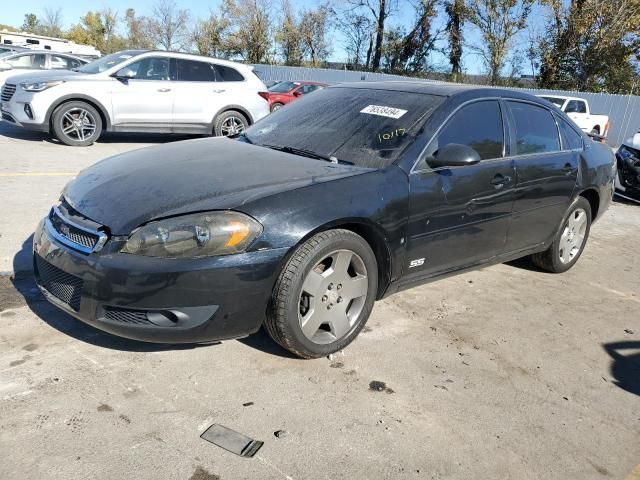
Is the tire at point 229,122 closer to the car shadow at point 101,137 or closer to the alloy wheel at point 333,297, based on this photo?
the car shadow at point 101,137

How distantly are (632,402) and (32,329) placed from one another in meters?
3.46

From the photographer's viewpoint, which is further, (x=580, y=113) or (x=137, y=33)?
(x=137, y=33)

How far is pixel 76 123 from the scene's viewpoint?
376 inches

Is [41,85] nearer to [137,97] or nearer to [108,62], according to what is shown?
[108,62]

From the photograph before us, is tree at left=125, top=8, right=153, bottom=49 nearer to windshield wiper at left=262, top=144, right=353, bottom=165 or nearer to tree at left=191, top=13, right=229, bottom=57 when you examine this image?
tree at left=191, top=13, right=229, bottom=57

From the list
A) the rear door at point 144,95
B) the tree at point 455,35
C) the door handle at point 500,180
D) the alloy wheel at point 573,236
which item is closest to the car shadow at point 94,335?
the door handle at point 500,180

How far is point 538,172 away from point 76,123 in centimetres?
777

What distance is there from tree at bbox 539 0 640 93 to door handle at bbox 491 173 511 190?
93.1 ft

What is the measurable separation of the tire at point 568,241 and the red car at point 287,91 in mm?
13568

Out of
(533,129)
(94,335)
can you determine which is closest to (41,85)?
(94,335)

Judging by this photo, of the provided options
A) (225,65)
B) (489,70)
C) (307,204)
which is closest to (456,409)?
(307,204)

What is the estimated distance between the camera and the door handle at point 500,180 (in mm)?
4084

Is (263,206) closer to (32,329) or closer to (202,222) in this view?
(202,222)

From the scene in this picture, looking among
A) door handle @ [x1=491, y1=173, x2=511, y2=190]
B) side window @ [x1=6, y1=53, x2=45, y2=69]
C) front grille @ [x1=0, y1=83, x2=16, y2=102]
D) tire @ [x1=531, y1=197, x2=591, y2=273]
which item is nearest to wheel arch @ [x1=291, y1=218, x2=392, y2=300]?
door handle @ [x1=491, y1=173, x2=511, y2=190]
